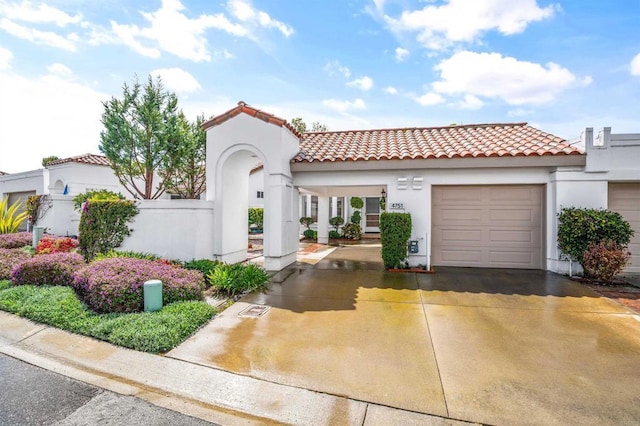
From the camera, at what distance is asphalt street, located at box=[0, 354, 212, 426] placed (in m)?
3.00

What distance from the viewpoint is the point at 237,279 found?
734 cm

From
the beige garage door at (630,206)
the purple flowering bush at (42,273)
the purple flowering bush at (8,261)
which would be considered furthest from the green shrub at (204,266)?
the beige garage door at (630,206)

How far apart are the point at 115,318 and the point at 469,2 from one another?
1012cm

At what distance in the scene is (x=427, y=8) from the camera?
861 centimetres

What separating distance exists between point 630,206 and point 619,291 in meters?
3.41

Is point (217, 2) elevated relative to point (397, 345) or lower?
elevated

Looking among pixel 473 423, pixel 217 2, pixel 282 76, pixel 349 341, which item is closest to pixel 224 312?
pixel 349 341

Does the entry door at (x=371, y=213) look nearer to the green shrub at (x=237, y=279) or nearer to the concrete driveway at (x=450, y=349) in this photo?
the concrete driveway at (x=450, y=349)

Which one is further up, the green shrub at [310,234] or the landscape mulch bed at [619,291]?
the green shrub at [310,234]

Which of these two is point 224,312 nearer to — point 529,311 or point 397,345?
point 397,345

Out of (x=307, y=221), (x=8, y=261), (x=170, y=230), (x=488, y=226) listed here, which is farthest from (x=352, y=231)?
(x=8, y=261)

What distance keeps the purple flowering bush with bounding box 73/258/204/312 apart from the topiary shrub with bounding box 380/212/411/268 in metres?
5.47

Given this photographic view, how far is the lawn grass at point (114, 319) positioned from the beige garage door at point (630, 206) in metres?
11.4

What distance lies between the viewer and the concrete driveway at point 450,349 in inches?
127
